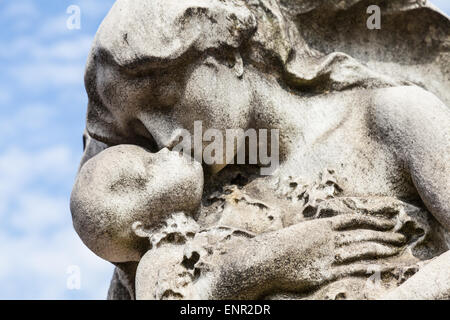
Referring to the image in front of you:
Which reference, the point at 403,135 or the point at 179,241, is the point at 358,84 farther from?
the point at 179,241

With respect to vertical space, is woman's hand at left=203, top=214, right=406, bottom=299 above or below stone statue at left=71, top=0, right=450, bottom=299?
below

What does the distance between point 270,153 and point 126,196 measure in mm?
660

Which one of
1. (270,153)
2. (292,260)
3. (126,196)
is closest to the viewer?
(292,260)

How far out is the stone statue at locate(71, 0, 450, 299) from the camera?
129 inches

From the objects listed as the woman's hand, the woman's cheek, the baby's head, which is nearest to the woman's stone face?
the woman's cheek

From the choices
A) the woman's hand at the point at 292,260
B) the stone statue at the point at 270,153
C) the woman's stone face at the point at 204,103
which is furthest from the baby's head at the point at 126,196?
the woman's hand at the point at 292,260

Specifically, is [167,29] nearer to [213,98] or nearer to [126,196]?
[213,98]

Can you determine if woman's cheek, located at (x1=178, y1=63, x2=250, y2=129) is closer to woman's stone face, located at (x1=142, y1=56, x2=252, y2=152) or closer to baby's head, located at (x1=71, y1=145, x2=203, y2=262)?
woman's stone face, located at (x1=142, y1=56, x2=252, y2=152)

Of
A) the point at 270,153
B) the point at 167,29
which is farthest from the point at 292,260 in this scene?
the point at 167,29

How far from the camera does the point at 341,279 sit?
10.7 ft

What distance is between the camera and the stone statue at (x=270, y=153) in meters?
3.28

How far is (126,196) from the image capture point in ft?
11.5
